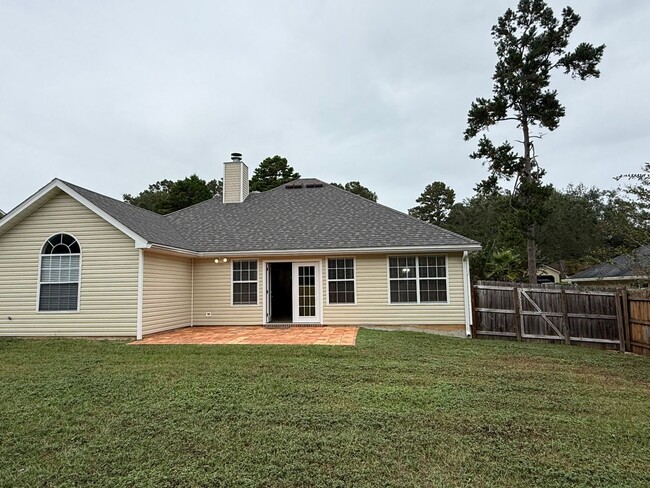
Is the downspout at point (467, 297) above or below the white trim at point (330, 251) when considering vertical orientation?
below

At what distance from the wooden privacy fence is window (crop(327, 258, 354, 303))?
11.5 feet

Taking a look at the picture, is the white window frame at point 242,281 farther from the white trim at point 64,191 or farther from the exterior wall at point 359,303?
the white trim at point 64,191

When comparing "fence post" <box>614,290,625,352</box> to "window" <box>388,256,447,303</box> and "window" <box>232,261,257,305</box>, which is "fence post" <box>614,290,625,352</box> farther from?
"window" <box>232,261,257,305</box>

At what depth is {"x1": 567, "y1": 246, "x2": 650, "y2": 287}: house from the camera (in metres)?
8.21

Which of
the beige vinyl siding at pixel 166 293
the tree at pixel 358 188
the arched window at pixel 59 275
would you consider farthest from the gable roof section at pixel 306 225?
the tree at pixel 358 188

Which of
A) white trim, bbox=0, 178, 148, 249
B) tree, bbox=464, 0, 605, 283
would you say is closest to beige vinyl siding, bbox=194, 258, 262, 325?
white trim, bbox=0, 178, 148, 249

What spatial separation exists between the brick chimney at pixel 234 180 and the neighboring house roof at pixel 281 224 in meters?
0.29

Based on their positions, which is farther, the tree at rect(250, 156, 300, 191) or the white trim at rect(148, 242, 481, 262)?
the tree at rect(250, 156, 300, 191)

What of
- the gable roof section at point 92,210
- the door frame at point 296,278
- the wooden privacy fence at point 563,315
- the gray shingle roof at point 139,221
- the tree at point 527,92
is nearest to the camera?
the wooden privacy fence at point 563,315

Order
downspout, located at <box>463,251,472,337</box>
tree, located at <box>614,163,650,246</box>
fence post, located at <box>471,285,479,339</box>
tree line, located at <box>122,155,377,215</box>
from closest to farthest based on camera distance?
tree, located at <box>614,163,650,246</box>
fence post, located at <box>471,285,479,339</box>
downspout, located at <box>463,251,472,337</box>
tree line, located at <box>122,155,377,215</box>

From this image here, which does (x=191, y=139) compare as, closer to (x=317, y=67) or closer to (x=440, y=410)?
(x=317, y=67)

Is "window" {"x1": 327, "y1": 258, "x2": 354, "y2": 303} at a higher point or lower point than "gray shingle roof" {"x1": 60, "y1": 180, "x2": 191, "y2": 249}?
lower

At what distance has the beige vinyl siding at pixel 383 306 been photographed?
10.8m

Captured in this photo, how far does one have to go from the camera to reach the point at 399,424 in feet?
12.8
